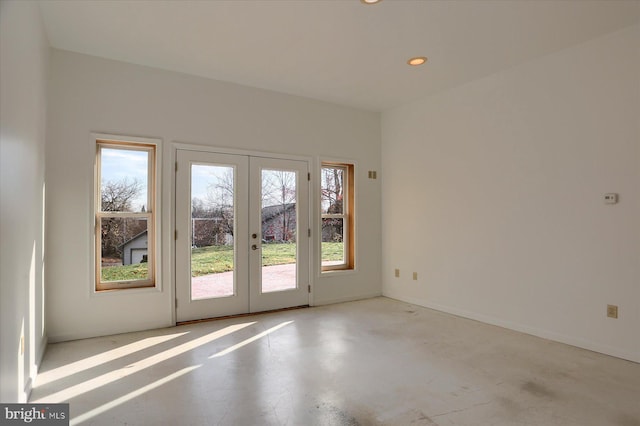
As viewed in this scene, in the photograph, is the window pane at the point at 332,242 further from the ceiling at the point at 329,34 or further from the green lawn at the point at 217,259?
the ceiling at the point at 329,34

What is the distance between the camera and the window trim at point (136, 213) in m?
3.83

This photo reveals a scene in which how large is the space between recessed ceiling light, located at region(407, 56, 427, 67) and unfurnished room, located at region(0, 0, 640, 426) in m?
0.03

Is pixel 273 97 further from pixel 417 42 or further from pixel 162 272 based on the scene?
pixel 162 272

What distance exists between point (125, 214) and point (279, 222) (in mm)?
1838

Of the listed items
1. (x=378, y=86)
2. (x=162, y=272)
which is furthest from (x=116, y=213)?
(x=378, y=86)

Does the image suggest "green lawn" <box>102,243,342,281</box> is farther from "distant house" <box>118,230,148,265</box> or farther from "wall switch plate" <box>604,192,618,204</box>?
"wall switch plate" <box>604,192,618,204</box>

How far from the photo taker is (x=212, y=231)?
4422 millimetres

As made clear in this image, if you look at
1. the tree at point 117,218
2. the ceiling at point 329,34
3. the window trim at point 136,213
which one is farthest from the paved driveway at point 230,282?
the ceiling at point 329,34

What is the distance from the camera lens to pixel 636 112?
10.4 feet

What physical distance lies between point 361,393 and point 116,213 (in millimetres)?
3122

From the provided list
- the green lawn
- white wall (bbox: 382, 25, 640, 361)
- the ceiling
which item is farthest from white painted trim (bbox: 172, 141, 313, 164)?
white wall (bbox: 382, 25, 640, 361)

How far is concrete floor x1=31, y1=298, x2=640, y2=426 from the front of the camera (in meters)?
2.28

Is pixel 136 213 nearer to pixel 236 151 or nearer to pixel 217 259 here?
pixel 217 259

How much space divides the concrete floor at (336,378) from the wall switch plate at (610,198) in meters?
1.40
